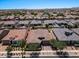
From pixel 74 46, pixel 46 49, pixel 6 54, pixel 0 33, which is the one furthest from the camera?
pixel 0 33

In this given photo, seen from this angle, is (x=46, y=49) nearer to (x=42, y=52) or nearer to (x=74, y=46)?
(x=42, y=52)

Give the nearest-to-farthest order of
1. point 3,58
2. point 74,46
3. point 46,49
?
point 3,58 < point 46,49 < point 74,46

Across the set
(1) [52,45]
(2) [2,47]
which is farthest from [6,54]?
(1) [52,45]

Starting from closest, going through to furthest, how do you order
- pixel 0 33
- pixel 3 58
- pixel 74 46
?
pixel 3 58, pixel 74 46, pixel 0 33

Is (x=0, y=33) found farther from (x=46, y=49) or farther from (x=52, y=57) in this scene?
(x=52, y=57)

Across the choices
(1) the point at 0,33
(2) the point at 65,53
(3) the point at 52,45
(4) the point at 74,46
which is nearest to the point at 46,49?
(3) the point at 52,45

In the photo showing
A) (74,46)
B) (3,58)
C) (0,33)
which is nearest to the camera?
(3,58)

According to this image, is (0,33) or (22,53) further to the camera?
(0,33)

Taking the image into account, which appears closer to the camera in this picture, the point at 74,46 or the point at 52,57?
the point at 52,57
